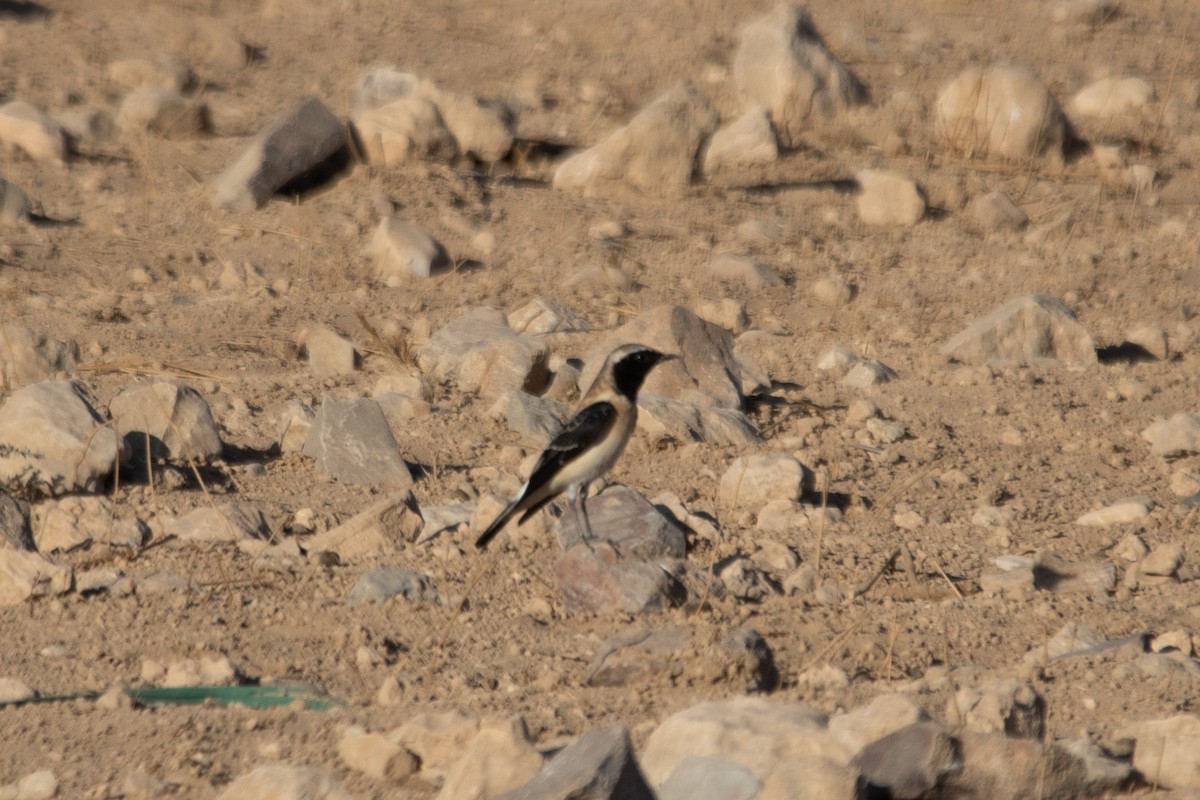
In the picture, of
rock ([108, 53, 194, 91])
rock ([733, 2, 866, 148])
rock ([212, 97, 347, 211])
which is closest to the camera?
rock ([212, 97, 347, 211])

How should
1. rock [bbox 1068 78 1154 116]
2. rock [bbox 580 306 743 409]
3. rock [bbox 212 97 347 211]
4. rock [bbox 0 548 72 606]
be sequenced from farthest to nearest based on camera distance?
→ rock [bbox 1068 78 1154 116]
rock [bbox 212 97 347 211]
rock [bbox 580 306 743 409]
rock [bbox 0 548 72 606]

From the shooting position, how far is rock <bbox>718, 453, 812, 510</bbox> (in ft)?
18.8

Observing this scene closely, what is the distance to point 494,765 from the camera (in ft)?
10.3

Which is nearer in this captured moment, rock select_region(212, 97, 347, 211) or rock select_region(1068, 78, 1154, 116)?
rock select_region(212, 97, 347, 211)

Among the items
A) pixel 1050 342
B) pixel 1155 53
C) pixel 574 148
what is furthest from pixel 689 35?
pixel 1050 342

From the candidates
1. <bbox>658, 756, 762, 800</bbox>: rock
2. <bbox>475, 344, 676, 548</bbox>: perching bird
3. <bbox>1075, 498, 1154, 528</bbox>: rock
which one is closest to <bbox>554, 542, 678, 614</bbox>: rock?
<bbox>475, 344, 676, 548</bbox>: perching bird

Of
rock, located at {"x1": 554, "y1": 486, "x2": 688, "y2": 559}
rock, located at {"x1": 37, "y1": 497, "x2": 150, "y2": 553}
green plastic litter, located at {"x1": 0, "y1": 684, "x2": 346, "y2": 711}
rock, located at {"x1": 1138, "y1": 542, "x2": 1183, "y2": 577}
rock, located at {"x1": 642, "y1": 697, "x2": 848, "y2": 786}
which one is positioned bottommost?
rock, located at {"x1": 1138, "y1": 542, "x2": 1183, "y2": 577}

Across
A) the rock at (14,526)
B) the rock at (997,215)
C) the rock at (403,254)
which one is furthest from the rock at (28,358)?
the rock at (997,215)

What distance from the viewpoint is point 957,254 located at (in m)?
8.88

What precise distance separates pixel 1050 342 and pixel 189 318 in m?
3.76

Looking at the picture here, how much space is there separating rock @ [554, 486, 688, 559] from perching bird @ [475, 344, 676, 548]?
0.06 metres

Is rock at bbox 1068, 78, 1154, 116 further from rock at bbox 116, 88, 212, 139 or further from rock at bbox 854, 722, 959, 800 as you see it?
rock at bbox 854, 722, 959, 800

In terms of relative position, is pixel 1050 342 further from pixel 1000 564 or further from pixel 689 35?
pixel 689 35

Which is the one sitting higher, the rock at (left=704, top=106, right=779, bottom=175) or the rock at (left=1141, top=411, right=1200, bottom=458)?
the rock at (left=704, top=106, right=779, bottom=175)
